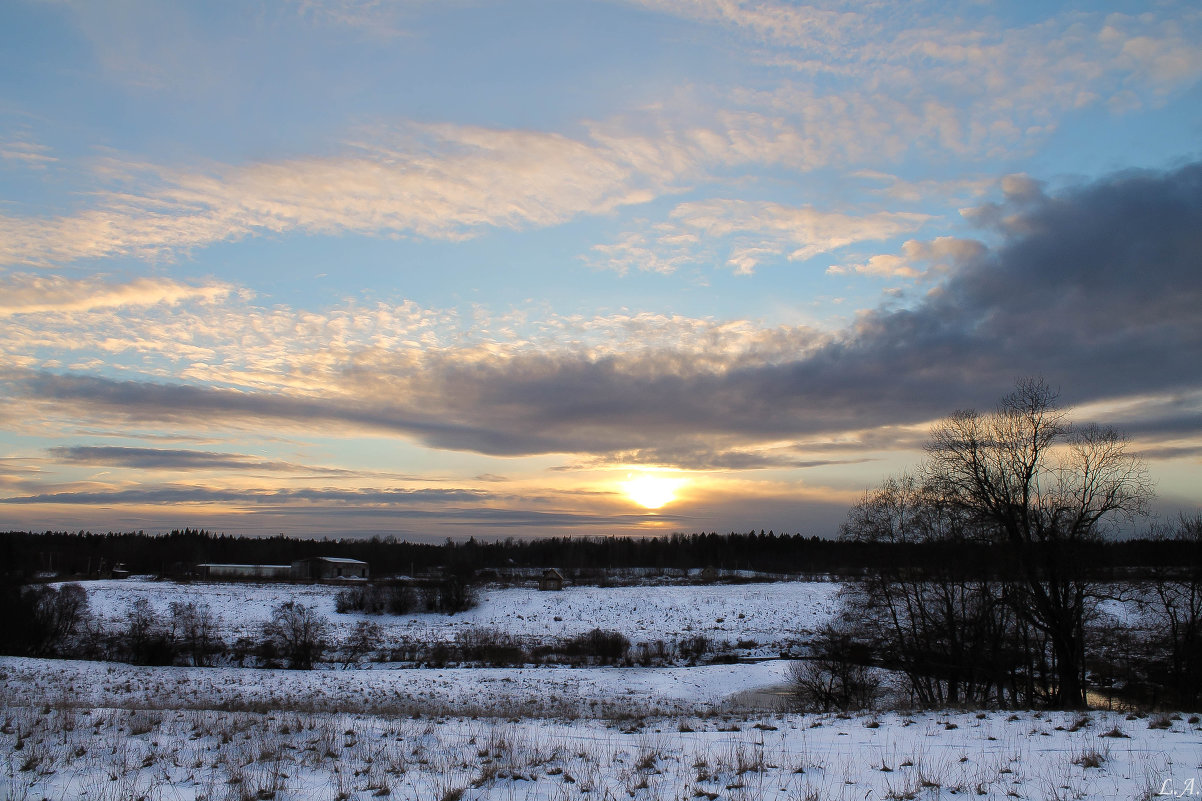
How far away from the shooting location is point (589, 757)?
440 inches

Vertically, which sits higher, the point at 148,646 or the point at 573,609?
the point at 148,646

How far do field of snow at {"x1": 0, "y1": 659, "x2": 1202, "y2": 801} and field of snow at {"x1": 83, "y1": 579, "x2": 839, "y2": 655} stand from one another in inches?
1501

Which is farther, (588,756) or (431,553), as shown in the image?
(431,553)

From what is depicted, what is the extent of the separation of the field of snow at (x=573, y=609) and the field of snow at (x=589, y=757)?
38.1 metres

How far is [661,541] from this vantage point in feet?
605

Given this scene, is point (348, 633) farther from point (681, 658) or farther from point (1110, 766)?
point (1110, 766)

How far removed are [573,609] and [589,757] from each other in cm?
5609

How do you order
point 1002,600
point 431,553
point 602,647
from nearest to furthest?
point 1002,600 < point 602,647 < point 431,553

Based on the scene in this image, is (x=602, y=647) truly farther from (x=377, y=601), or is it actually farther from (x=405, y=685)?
(x=377, y=601)

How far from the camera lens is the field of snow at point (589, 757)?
29.8ft

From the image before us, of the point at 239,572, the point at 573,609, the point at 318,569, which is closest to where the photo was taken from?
the point at 573,609

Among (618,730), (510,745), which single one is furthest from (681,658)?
(510,745)

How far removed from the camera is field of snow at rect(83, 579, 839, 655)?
54.8 metres

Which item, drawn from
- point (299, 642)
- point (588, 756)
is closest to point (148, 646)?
point (299, 642)
